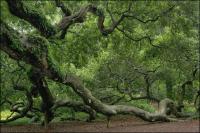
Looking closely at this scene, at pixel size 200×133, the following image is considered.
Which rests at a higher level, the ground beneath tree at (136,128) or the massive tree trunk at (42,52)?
the massive tree trunk at (42,52)

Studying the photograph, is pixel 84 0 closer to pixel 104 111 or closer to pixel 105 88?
pixel 104 111

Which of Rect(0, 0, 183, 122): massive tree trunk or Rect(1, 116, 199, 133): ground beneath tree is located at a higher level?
Rect(0, 0, 183, 122): massive tree trunk

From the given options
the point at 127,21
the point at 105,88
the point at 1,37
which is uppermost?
the point at 127,21

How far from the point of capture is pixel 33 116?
2583 centimetres

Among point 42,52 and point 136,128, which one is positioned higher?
point 42,52

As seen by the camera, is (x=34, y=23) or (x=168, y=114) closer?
(x=34, y=23)

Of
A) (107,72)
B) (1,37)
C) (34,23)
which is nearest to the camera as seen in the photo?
(1,37)

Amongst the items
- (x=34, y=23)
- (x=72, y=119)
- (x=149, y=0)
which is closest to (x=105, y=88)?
(x=72, y=119)

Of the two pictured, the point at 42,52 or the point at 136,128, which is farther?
the point at 136,128

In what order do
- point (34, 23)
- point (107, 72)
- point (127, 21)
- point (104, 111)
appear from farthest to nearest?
1. point (107, 72)
2. point (127, 21)
3. point (104, 111)
4. point (34, 23)

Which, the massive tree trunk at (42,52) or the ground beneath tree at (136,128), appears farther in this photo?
the ground beneath tree at (136,128)

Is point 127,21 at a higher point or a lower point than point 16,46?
higher

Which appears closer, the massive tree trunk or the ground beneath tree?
the massive tree trunk

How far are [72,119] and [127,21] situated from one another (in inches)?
289
